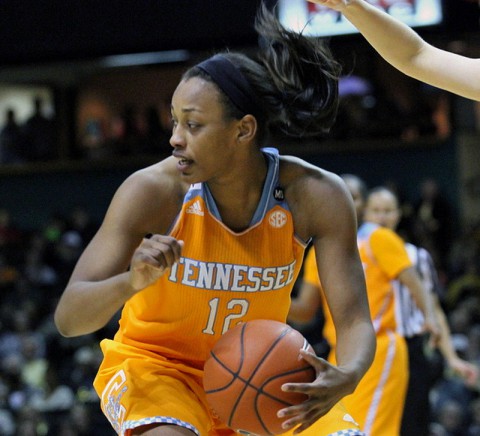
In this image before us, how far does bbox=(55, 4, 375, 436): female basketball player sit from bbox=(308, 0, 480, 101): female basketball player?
A: 444 mm

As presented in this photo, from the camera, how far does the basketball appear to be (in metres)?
2.93

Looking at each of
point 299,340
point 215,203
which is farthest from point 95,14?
point 299,340

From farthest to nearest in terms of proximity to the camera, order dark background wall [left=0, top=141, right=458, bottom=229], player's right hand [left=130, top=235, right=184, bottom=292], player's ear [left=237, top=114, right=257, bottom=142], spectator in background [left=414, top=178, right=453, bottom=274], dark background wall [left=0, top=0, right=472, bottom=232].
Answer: dark background wall [left=0, top=141, right=458, bottom=229] < spectator in background [left=414, top=178, right=453, bottom=274] < dark background wall [left=0, top=0, right=472, bottom=232] < player's ear [left=237, top=114, right=257, bottom=142] < player's right hand [left=130, top=235, right=184, bottom=292]

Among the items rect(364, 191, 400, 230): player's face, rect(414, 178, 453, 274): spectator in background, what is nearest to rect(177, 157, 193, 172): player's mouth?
rect(364, 191, 400, 230): player's face

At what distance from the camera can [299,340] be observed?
301 centimetres

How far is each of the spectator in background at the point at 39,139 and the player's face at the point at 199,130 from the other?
10.4 m

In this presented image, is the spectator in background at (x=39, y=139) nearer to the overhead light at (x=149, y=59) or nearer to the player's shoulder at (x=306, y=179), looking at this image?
the overhead light at (x=149, y=59)

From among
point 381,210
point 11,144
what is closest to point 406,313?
point 381,210

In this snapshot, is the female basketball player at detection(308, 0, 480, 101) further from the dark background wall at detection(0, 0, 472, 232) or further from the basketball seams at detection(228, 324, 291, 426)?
the dark background wall at detection(0, 0, 472, 232)

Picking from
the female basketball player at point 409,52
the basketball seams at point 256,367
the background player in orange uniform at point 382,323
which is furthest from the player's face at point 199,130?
the background player in orange uniform at point 382,323

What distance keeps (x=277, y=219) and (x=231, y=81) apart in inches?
19.4

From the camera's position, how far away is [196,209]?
10.9ft

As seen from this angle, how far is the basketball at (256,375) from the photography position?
293 cm

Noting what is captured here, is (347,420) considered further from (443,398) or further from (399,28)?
(443,398)
